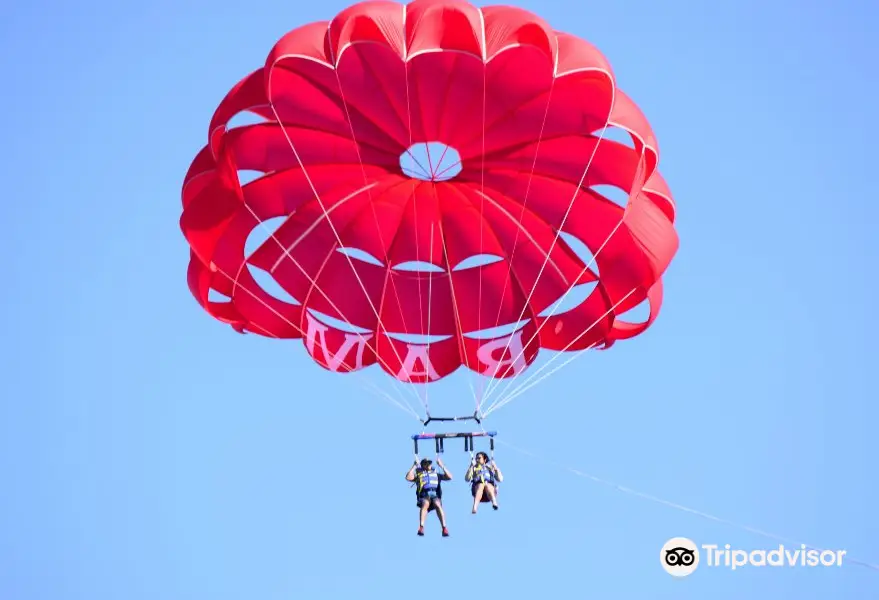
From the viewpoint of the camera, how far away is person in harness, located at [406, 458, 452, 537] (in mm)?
18781

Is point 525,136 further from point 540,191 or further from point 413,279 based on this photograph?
point 413,279

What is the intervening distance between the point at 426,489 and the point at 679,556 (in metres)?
3.66

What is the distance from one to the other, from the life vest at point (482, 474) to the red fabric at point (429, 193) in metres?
2.16

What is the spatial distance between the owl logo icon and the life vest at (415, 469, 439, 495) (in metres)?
3.22

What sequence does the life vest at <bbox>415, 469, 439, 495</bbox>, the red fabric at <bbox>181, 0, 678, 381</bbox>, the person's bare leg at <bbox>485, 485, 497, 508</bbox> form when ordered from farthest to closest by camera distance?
the person's bare leg at <bbox>485, 485, 497, 508</bbox>, the life vest at <bbox>415, 469, 439, 495</bbox>, the red fabric at <bbox>181, 0, 678, 381</bbox>

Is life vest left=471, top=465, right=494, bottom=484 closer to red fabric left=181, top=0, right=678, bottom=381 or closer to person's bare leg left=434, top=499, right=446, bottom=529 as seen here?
person's bare leg left=434, top=499, right=446, bottom=529

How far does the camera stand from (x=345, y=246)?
20.9 metres

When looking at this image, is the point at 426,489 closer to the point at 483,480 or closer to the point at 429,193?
the point at 483,480

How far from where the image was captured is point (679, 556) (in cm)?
2042

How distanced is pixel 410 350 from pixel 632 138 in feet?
14.3

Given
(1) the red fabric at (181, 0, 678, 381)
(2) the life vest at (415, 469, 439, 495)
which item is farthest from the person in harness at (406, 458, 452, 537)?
(1) the red fabric at (181, 0, 678, 381)

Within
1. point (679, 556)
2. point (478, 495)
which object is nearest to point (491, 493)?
point (478, 495)

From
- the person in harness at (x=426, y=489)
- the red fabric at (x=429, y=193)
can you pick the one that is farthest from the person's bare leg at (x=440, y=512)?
the red fabric at (x=429, y=193)

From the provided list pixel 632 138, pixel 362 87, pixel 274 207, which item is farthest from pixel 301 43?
pixel 632 138
